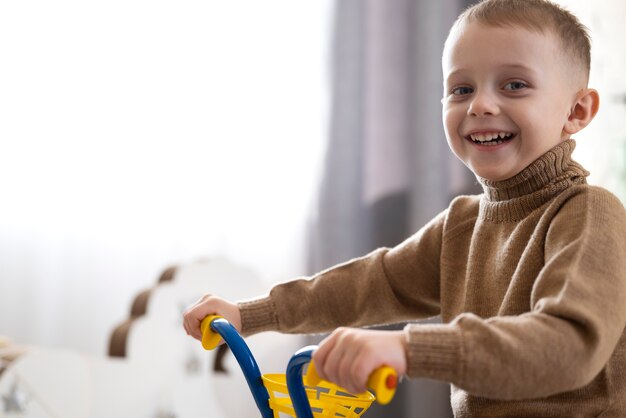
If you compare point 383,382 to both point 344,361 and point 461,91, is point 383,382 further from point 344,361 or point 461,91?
point 461,91

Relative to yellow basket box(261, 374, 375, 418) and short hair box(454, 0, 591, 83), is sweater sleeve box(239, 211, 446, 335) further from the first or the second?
short hair box(454, 0, 591, 83)

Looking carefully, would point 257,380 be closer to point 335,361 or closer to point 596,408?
point 335,361

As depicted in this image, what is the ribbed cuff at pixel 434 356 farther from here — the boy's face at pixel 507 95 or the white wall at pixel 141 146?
the white wall at pixel 141 146

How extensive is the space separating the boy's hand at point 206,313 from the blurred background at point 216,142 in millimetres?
744

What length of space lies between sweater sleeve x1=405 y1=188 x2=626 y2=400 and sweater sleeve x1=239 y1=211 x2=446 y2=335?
1.03 ft

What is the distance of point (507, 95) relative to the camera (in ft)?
3.24

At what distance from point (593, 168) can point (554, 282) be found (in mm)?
1081

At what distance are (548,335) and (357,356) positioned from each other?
188mm

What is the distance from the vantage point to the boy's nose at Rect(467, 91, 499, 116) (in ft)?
3.21

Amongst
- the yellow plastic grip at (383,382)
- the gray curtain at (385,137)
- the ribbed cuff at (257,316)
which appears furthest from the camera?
the gray curtain at (385,137)

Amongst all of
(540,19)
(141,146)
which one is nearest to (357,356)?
(540,19)

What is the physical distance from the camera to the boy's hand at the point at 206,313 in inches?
42.3

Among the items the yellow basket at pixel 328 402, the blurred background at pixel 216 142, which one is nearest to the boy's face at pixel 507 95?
the yellow basket at pixel 328 402

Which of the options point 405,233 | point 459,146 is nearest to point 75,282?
point 405,233
